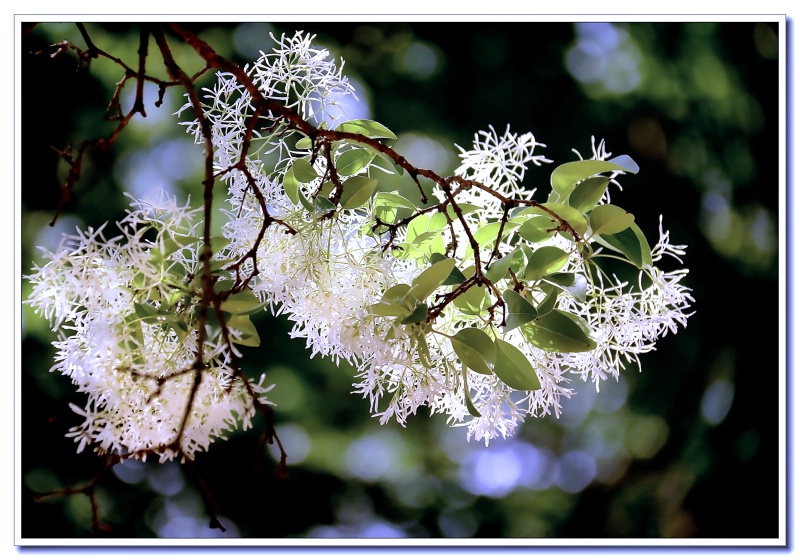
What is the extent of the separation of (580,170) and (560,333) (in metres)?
0.09

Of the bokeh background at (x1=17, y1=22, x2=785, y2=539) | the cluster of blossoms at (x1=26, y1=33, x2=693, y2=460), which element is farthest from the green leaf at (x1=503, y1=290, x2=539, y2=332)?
the bokeh background at (x1=17, y1=22, x2=785, y2=539)

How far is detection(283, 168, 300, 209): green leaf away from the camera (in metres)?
0.47

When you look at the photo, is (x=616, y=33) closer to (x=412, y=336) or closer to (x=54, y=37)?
(x=54, y=37)

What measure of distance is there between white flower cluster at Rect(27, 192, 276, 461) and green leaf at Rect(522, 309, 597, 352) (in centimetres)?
15

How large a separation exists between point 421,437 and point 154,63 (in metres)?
0.88

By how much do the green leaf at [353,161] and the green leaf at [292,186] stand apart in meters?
0.03

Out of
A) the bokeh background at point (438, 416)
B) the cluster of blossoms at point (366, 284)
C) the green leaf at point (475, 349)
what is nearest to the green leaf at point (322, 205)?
the cluster of blossoms at point (366, 284)

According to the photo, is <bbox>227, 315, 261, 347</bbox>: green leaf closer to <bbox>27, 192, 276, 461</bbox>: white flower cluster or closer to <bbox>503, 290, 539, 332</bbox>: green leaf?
<bbox>27, 192, 276, 461</bbox>: white flower cluster

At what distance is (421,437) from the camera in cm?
159

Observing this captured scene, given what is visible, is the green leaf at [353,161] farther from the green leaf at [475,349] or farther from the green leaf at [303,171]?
the green leaf at [475,349]

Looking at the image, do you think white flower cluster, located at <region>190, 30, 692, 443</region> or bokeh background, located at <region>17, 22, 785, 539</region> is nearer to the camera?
white flower cluster, located at <region>190, 30, 692, 443</region>

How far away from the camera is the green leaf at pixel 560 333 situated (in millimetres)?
400

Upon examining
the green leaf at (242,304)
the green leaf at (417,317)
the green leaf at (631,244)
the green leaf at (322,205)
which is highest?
the green leaf at (322,205)
